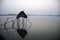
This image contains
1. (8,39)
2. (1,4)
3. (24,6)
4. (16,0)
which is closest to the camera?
(8,39)

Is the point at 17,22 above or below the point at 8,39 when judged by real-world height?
below

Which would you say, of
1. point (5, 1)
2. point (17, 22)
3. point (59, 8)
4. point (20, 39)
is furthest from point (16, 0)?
point (20, 39)

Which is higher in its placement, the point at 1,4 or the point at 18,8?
the point at 1,4

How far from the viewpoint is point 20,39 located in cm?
199

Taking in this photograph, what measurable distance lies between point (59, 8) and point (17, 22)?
1.44m

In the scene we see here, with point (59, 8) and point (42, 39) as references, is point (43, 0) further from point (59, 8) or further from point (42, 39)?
point (42, 39)

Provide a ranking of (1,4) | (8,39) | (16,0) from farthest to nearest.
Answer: (16,0), (1,4), (8,39)

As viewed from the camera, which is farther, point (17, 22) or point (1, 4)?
point (1, 4)

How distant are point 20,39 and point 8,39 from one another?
0.18m

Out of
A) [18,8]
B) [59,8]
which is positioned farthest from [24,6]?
→ [59,8]

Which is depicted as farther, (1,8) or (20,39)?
(1,8)

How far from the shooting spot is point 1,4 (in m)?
4.02

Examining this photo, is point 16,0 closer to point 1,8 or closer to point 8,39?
point 1,8

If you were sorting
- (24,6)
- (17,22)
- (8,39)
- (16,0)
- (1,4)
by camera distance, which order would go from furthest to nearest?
(24,6) → (16,0) → (1,4) → (17,22) → (8,39)
